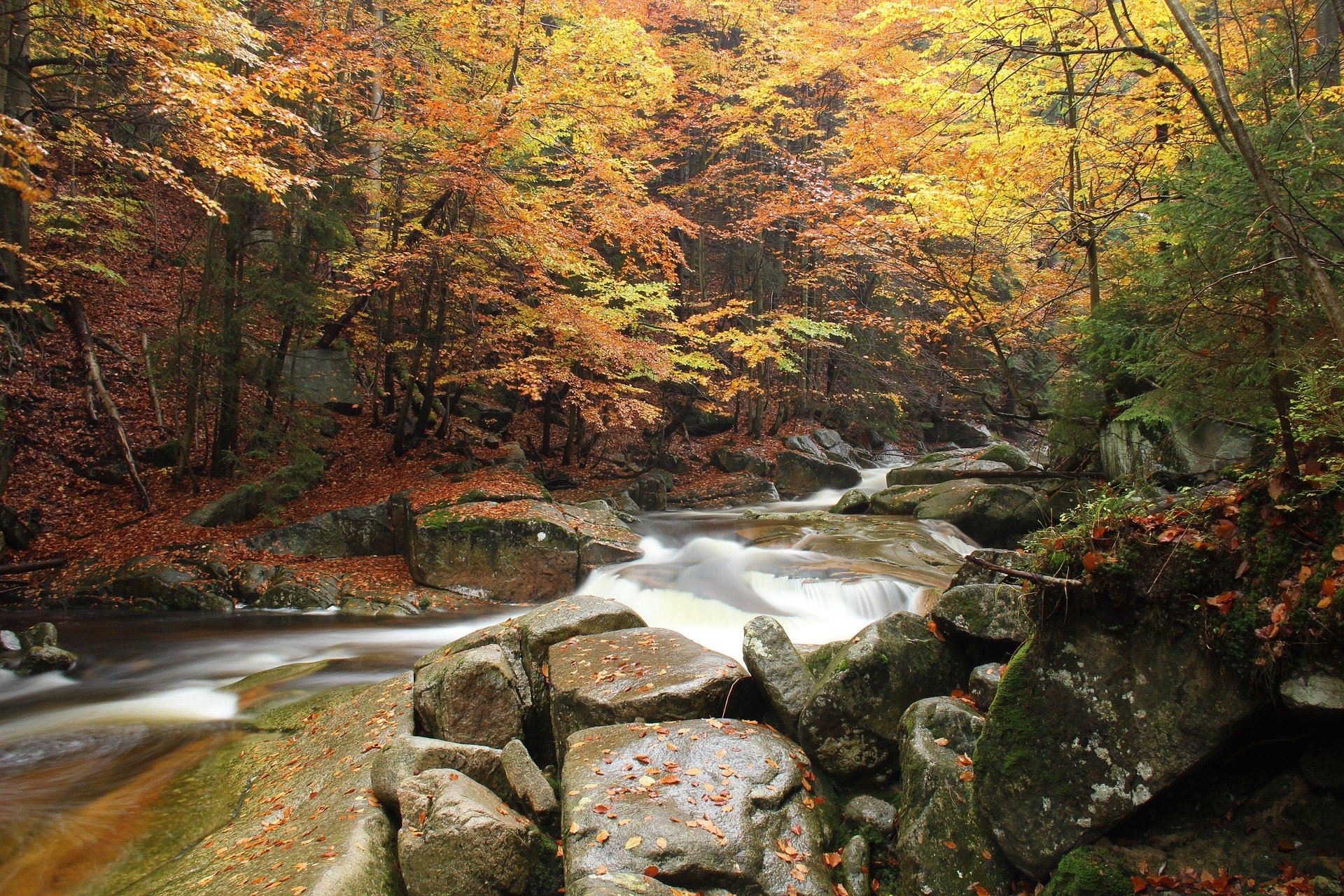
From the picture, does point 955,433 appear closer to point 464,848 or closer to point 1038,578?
point 1038,578

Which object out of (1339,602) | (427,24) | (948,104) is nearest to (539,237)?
(948,104)

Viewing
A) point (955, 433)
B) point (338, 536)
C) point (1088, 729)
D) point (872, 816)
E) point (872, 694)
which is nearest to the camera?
point (1088, 729)

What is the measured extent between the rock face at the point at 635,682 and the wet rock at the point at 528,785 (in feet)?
1.28

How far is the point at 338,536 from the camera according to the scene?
1202cm

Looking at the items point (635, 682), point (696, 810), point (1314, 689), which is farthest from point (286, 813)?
point (1314, 689)

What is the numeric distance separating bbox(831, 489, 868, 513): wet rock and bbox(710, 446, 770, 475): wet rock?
15.0ft

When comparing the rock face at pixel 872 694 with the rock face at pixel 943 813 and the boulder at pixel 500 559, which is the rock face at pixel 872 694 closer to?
the rock face at pixel 943 813

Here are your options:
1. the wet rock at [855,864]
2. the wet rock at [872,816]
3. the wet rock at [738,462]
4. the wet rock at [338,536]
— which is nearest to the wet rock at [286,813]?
the wet rock at [855,864]

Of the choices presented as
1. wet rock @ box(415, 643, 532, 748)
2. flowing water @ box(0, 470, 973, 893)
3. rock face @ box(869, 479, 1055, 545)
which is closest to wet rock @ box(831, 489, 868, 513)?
flowing water @ box(0, 470, 973, 893)

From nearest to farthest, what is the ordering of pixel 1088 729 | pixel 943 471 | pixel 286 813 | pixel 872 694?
pixel 1088 729, pixel 872 694, pixel 286 813, pixel 943 471

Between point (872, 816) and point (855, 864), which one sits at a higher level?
point (872, 816)

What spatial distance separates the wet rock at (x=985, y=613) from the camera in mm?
4332

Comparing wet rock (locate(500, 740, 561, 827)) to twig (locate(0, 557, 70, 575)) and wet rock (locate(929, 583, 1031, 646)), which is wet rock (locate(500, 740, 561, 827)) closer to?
wet rock (locate(929, 583, 1031, 646))

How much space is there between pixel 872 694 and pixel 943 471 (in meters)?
10.6
